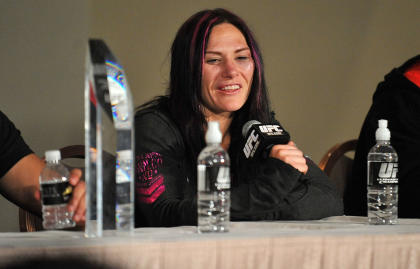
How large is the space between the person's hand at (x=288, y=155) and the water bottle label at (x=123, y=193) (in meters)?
0.52

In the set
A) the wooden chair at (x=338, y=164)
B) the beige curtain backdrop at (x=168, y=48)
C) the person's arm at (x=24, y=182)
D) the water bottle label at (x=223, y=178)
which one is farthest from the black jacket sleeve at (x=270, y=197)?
the beige curtain backdrop at (x=168, y=48)

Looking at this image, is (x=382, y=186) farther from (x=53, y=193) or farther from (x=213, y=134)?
(x=53, y=193)

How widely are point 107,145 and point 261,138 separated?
0.47 meters

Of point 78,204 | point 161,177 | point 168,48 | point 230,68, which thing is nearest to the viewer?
point 78,204

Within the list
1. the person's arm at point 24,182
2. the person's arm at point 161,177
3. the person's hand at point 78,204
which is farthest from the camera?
the person's arm at point 24,182

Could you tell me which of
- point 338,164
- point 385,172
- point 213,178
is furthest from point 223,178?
point 338,164

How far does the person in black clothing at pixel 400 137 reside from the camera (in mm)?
1934

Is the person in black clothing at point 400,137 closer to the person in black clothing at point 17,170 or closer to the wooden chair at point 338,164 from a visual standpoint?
the wooden chair at point 338,164

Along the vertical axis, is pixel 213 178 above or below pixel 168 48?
below

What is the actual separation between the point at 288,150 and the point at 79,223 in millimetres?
523

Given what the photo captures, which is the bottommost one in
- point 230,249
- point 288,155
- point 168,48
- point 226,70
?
point 230,249

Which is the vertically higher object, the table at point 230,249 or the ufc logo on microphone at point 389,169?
the ufc logo on microphone at point 389,169

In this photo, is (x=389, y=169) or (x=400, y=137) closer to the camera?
(x=389, y=169)

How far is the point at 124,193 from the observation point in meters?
0.95
